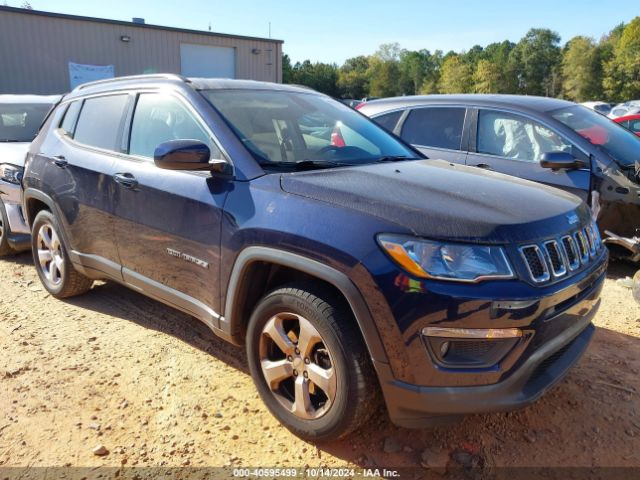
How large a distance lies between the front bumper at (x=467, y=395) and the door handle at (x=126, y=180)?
200 centimetres

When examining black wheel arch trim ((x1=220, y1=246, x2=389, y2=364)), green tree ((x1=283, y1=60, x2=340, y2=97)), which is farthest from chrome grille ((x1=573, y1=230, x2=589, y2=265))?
green tree ((x1=283, y1=60, x2=340, y2=97))

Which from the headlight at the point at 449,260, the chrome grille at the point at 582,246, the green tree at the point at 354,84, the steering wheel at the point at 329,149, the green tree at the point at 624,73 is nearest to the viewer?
the headlight at the point at 449,260

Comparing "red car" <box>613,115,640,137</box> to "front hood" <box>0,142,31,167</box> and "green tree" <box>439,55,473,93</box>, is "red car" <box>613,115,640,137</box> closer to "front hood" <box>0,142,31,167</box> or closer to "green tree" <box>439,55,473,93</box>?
"front hood" <box>0,142,31,167</box>

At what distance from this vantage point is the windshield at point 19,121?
6.37 m

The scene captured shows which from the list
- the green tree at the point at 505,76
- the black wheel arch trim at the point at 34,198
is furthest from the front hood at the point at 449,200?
the green tree at the point at 505,76

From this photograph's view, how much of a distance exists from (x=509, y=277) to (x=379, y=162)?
135 cm

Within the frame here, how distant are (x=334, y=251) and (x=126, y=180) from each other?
1.76 m

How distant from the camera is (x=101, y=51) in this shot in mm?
21578

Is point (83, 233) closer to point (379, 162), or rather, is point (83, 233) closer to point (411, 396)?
point (379, 162)

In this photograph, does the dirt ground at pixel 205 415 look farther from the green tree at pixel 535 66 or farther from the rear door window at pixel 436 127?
the green tree at pixel 535 66

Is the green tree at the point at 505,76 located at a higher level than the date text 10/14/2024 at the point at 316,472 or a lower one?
higher

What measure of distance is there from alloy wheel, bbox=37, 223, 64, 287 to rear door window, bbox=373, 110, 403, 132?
3555 mm

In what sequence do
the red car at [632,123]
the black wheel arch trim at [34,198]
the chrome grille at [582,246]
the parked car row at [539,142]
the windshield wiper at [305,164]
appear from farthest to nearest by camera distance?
the red car at [632,123] → the parked car row at [539,142] → the black wheel arch trim at [34,198] → the windshield wiper at [305,164] → the chrome grille at [582,246]

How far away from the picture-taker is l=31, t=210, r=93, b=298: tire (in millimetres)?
4215
